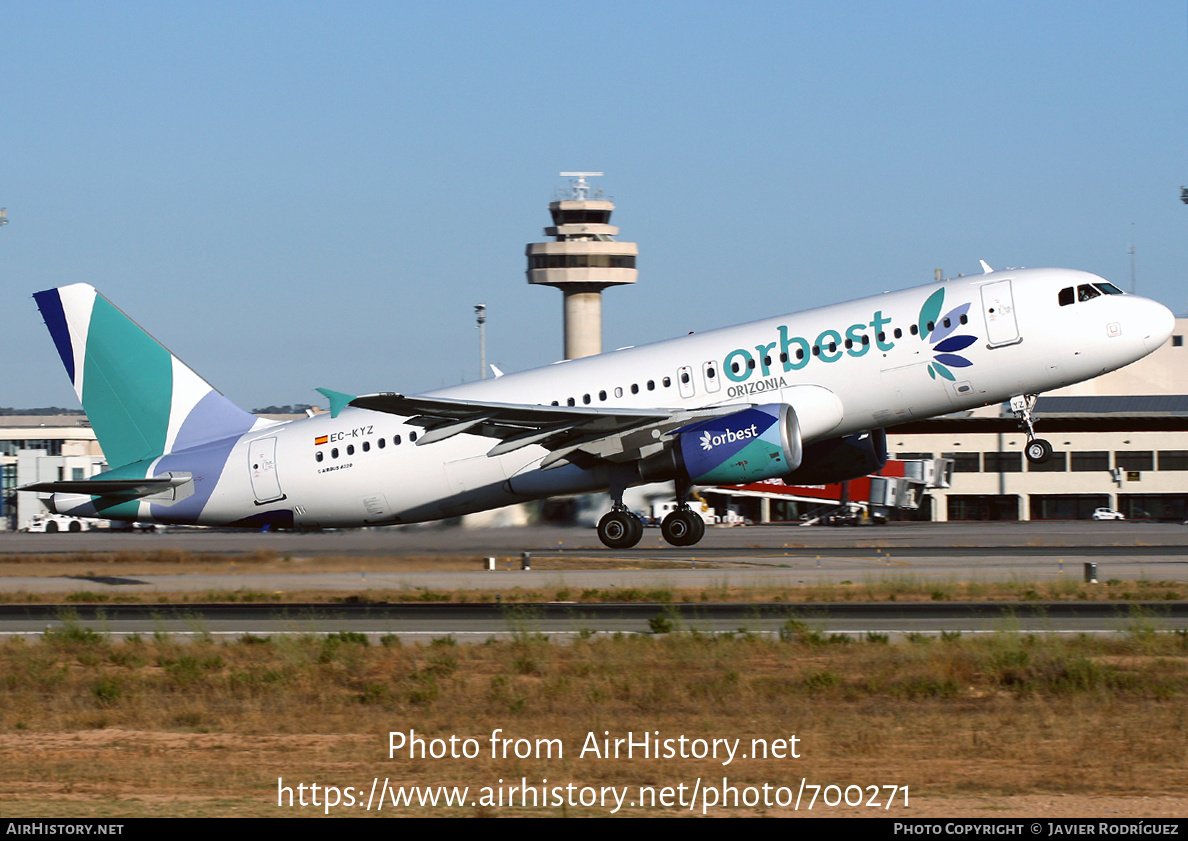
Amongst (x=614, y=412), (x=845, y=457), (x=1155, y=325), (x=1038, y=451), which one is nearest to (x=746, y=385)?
(x=614, y=412)

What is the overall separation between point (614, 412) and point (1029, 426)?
335 inches

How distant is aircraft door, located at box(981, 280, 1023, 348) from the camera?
88.1ft

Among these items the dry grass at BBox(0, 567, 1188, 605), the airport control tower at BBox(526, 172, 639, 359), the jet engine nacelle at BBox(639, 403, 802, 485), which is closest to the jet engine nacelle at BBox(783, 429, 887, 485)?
the dry grass at BBox(0, 567, 1188, 605)

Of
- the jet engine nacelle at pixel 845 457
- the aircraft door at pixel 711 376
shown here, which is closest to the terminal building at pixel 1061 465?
the jet engine nacelle at pixel 845 457

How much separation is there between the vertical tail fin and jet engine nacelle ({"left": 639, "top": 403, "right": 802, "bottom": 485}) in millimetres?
11072

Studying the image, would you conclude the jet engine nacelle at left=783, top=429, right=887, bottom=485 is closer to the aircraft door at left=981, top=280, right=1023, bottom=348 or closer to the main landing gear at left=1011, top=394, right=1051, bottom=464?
the main landing gear at left=1011, top=394, right=1051, bottom=464

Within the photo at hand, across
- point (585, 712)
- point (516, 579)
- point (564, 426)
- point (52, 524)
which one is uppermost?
point (564, 426)

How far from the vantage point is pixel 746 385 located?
92.5 ft

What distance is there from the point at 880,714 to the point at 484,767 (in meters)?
5.00

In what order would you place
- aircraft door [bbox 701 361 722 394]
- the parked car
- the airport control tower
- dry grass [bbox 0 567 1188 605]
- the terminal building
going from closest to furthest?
dry grass [bbox 0 567 1188 605]
aircraft door [bbox 701 361 722 394]
the parked car
the terminal building
the airport control tower

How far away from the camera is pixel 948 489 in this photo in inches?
3378

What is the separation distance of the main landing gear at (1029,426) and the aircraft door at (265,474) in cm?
1637

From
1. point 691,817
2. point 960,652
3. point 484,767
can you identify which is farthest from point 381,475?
point 691,817

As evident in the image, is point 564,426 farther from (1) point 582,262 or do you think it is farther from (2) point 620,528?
(1) point 582,262
